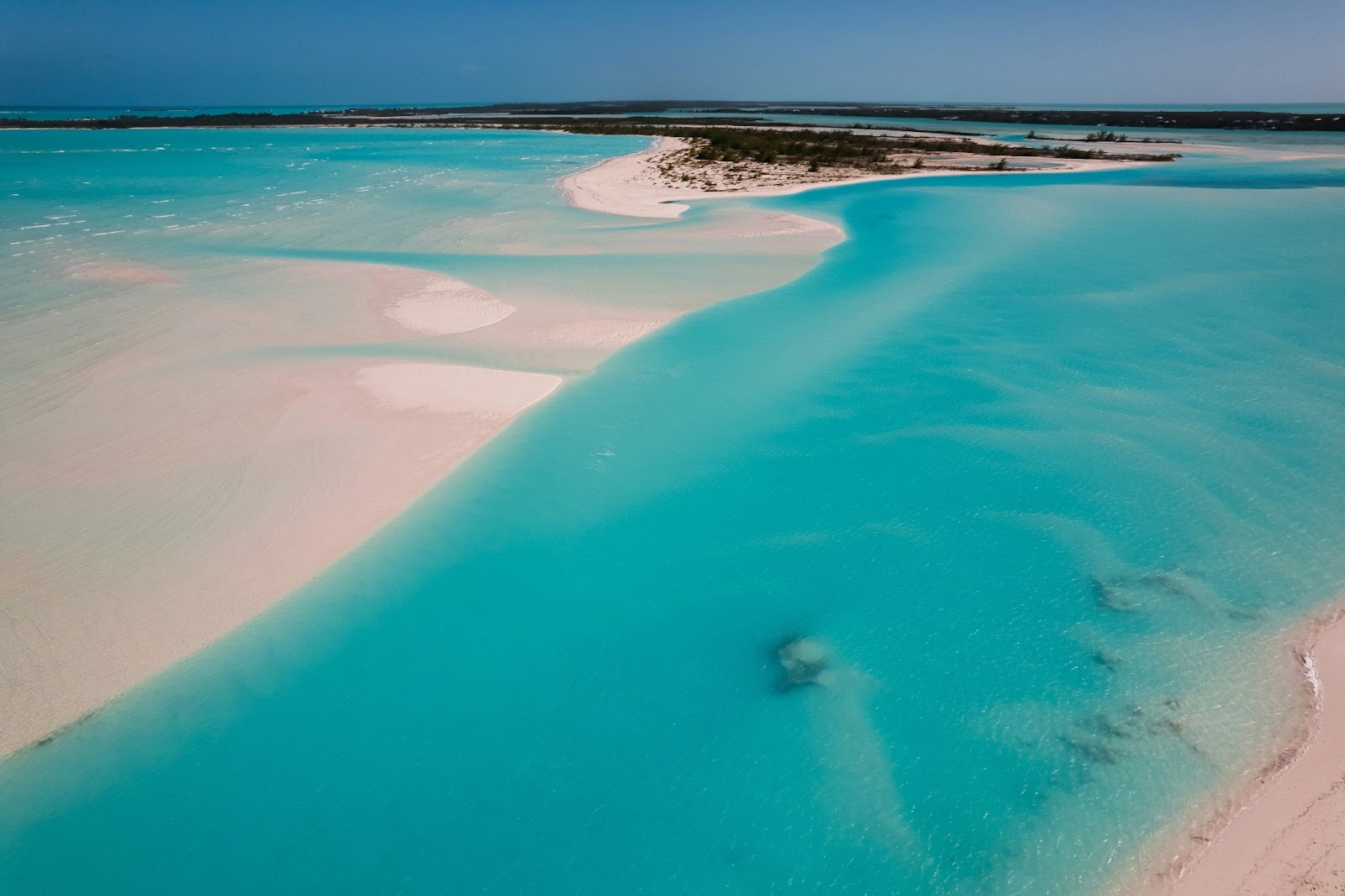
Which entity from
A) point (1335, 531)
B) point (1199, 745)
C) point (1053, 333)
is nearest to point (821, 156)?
point (1053, 333)

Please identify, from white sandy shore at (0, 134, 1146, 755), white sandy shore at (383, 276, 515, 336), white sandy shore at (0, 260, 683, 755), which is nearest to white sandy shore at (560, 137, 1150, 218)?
white sandy shore at (383, 276, 515, 336)

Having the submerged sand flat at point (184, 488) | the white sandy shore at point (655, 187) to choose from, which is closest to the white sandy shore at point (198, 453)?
the submerged sand flat at point (184, 488)

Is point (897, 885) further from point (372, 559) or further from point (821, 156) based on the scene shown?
point (821, 156)

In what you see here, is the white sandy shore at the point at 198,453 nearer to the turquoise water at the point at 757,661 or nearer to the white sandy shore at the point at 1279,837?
the turquoise water at the point at 757,661

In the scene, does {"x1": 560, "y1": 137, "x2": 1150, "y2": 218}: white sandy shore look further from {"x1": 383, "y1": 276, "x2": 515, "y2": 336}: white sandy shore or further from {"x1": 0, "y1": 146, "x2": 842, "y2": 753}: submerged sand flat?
{"x1": 383, "y1": 276, "x2": 515, "y2": 336}: white sandy shore

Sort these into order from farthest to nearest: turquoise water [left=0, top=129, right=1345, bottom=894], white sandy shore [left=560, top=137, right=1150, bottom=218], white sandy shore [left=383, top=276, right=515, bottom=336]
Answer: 1. white sandy shore [left=560, top=137, right=1150, bottom=218]
2. white sandy shore [left=383, top=276, right=515, bottom=336]
3. turquoise water [left=0, top=129, right=1345, bottom=894]
